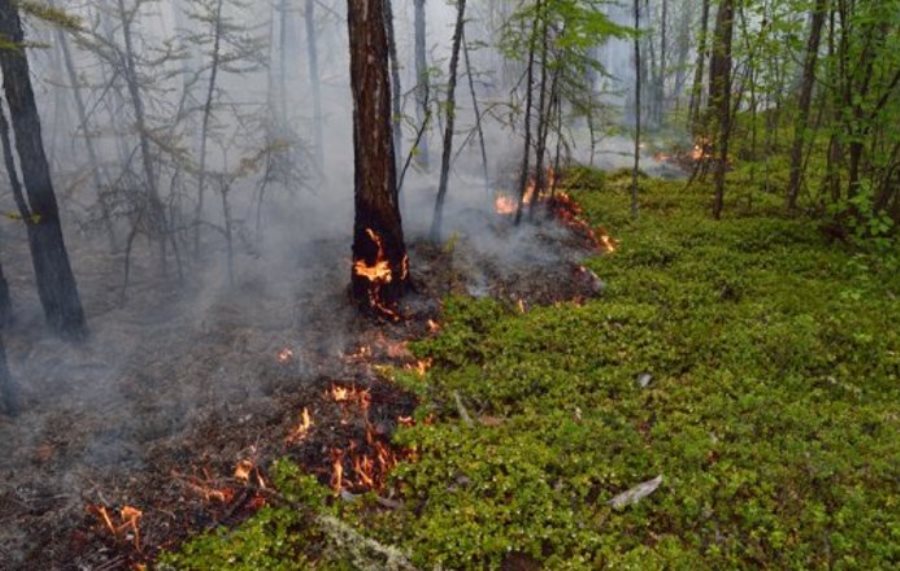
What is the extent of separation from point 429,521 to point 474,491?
1.79 feet

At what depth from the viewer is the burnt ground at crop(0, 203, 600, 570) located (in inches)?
223

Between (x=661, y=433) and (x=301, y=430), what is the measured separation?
158 inches

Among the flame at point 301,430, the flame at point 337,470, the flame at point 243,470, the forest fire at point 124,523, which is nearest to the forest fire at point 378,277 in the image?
the flame at point 301,430

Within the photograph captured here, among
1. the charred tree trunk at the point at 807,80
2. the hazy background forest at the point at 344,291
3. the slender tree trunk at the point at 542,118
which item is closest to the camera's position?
the hazy background forest at the point at 344,291

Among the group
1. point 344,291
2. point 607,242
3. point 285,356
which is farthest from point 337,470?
point 607,242

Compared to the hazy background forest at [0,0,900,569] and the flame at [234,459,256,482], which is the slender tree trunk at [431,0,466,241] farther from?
the flame at [234,459,256,482]

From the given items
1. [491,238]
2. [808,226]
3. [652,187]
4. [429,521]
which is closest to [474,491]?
[429,521]

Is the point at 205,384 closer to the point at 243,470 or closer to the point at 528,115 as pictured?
the point at 243,470

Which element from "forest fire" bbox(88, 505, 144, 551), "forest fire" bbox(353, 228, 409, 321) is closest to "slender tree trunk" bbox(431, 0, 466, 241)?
"forest fire" bbox(353, 228, 409, 321)

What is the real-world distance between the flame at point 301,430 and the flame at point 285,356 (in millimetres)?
1499

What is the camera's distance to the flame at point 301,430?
6504 mm

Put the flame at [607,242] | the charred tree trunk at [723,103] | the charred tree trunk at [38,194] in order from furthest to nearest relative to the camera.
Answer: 1. the charred tree trunk at [723,103]
2. the flame at [607,242]
3. the charred tree trunk at [38,194]

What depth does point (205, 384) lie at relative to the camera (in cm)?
783

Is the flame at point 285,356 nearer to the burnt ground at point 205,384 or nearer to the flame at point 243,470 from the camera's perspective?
the burnt ground at point 205,384
